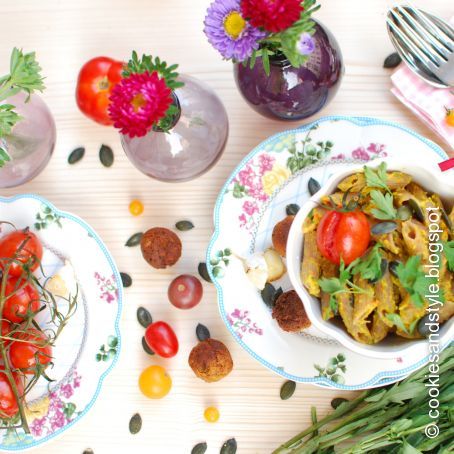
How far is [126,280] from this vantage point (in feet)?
3.55

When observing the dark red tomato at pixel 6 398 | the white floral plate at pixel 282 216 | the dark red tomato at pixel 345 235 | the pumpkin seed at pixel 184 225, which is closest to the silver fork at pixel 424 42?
the white floral plate at pixel 282 216

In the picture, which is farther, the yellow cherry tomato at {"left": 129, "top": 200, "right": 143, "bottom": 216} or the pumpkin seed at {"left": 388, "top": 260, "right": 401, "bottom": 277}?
the yellow cherry tomato at {"left": 129, "top": 200, "right": 143, "bottom": 216}

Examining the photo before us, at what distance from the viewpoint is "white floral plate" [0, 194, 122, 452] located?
3.37 feet

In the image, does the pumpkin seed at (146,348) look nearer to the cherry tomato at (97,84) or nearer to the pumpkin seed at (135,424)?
the pumpkin seed at (135,424)

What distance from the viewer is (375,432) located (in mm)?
1013

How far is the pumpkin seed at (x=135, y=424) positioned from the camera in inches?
42.4

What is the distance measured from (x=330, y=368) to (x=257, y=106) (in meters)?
0.46

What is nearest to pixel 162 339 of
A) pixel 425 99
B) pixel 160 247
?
pixel 160 247

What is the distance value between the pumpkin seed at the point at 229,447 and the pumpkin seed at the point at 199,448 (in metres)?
0.03

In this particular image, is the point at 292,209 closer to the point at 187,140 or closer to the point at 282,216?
the point at 282,216

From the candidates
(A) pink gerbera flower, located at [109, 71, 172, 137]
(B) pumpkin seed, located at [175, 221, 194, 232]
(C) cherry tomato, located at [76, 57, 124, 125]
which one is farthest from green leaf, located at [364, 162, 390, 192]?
(C) cherry tomato, located at [76, 57, 124, 125]

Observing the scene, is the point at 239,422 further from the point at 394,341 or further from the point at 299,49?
the point at 299,49

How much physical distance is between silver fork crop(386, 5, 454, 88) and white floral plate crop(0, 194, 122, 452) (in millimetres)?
630

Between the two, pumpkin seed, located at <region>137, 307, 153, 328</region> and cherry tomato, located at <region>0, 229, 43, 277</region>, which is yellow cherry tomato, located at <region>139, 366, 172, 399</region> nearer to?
pumpkin seed, located at <region>137, 307, 153, 328</region>
